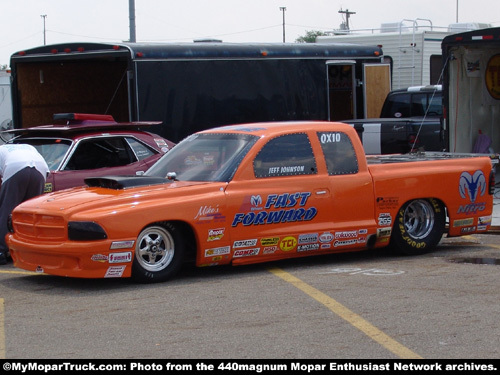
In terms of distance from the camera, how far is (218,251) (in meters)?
8.55

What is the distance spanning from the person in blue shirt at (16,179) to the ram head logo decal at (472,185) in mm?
5125

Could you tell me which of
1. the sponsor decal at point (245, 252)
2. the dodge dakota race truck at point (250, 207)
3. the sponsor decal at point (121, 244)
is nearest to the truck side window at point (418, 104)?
the dodge dakota race truck at point (250, 207)

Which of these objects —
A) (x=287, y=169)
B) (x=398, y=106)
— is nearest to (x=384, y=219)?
(x=287, y=169)

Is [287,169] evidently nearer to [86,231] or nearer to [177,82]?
[86,231]

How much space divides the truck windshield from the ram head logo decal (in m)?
2.85

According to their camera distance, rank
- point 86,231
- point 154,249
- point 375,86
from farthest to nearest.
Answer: point 375,86
point 154,249
point 86,231

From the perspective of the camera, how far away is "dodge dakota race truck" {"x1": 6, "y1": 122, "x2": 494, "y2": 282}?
318 inches

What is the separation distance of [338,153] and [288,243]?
127 cm

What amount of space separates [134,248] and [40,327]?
1596mm

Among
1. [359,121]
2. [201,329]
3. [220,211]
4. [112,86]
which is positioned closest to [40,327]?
[201,329]

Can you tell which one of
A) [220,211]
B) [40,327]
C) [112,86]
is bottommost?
[40,327]

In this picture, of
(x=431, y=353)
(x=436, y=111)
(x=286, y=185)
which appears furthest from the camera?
(x=436, y=111)
